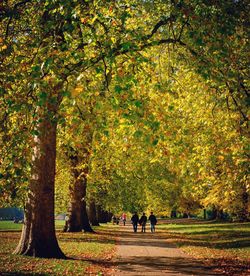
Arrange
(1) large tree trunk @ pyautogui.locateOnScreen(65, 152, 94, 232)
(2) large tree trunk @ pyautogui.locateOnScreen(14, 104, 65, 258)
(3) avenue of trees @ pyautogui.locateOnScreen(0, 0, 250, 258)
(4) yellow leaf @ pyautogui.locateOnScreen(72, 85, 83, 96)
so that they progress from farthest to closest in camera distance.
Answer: (1) large tree trunk @ pyautogui.locateOnScreen(65, 152, 94, 232), (2) large tree trunk @ pyautogui.locateOnScreen(14, 104, 65, 258), (3) avenue of trees @ pyautogui.locateOnScreen(0, 0, 250, 258), (4) yellow leaf @ pyautogui.locateOnScreen(72, 85, 83, 96)

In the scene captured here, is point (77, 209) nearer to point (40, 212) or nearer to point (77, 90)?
point (40, 212)

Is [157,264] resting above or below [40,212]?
below

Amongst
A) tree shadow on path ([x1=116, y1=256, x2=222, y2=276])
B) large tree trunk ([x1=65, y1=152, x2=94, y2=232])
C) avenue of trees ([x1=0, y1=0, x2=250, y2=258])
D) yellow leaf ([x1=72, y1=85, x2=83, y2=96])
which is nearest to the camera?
yellow leaf ([x1=72, y1=85, x2=83, y2=96])

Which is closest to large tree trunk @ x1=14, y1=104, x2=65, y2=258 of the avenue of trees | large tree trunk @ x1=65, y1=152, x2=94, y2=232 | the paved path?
the avenue of trees

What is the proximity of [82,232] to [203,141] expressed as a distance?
1810 cm

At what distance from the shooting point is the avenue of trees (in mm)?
8234

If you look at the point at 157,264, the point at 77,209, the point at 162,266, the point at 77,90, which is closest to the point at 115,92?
the point at 77,90

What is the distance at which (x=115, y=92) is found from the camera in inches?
393

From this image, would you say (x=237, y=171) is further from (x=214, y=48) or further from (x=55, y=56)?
(x=55, y=56)

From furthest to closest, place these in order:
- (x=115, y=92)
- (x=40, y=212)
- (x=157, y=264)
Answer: (x=40, y=212) < (x=157, y=264) < (x=115, y=92)

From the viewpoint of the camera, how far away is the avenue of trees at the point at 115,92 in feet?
→ 27.0

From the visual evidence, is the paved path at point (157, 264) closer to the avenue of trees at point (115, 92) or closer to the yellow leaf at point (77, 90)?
the avenue of trees at point (115, 92)

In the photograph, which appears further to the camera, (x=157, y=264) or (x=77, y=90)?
(x=157, y=264)

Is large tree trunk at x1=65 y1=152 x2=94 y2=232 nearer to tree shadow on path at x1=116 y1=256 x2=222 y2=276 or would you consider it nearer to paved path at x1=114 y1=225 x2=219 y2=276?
paved path at x1=114 y1=225 x2=219 y2=276
